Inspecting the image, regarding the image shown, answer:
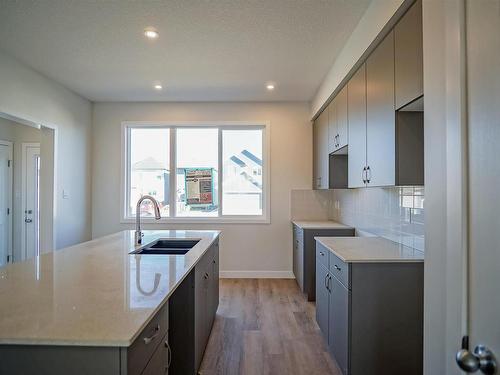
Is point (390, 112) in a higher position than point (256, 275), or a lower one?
higher

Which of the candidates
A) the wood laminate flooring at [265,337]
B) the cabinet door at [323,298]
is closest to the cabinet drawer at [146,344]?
the wood laminate flooring at [265,337]

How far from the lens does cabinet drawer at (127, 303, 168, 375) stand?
1.03m

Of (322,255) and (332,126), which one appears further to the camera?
(332,126)

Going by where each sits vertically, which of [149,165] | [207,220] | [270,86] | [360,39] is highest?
[270,86]

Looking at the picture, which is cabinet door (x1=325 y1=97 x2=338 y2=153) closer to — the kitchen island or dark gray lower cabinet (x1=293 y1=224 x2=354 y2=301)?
dark gray lower cabinet (x1=293 y1=224 x2=354 y2=301)

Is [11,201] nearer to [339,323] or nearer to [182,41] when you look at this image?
[182,41]

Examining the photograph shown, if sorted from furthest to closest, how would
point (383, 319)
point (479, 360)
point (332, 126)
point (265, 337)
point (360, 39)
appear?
point (332, 126) → point (265, 337) → point (360, 39) → point (383, 319) → point (479, 360)

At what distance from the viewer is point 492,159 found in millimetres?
687

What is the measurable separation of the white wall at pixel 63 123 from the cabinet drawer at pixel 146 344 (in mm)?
3059

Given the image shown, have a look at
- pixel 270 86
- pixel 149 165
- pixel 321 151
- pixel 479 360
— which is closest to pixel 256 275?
pixel 321 151

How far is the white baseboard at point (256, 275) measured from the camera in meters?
4.70

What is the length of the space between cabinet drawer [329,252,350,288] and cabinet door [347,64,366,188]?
67cm

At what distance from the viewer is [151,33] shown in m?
2.71

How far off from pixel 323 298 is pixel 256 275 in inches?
87.7
